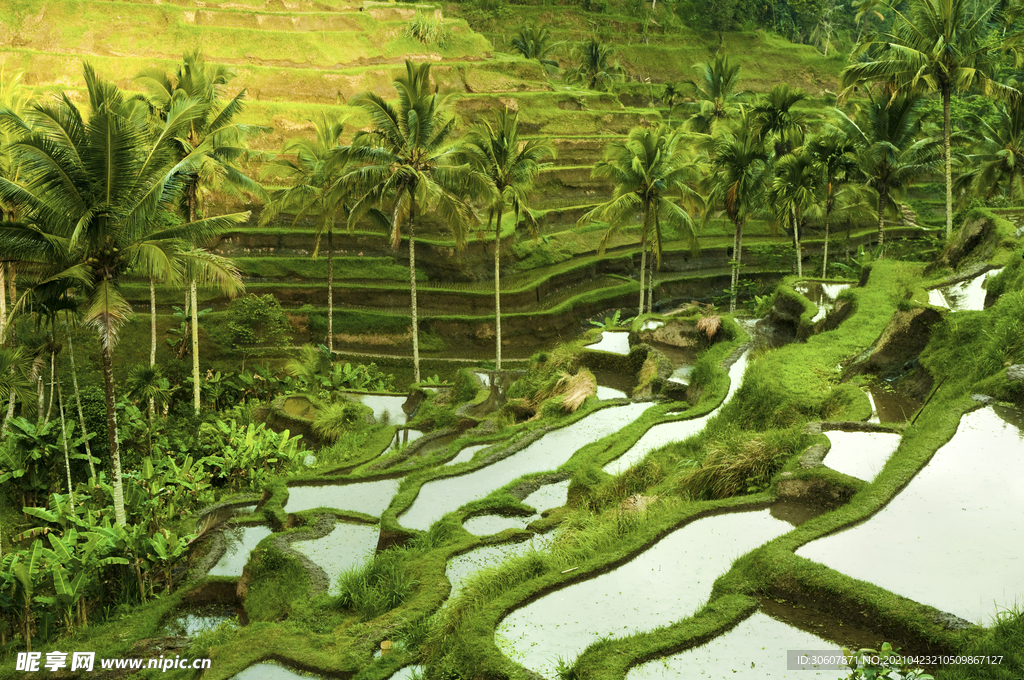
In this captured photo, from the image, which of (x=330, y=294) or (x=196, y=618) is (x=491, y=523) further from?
(x=330, y=294)

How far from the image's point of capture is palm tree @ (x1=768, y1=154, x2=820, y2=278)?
31.9 meters

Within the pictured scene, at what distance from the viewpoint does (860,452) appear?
12.4 metres

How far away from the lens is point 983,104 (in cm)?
4997

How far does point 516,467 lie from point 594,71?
183ft

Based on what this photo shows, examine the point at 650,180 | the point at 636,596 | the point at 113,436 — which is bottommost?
the point at 636,596

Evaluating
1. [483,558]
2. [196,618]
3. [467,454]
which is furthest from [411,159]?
[483,558]

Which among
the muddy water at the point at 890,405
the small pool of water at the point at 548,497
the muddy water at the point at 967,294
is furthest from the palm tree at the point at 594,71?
the small pool of water at the point at 548,497

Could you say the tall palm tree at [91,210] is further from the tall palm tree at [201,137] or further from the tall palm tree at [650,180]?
the tall palm tree at [650,180]

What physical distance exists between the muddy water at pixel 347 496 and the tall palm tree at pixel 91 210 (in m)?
3.43

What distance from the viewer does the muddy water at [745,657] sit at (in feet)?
26.2

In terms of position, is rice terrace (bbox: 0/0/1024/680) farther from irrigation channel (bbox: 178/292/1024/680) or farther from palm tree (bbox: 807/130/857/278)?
palm tree (bbox: 807/130/857/278)

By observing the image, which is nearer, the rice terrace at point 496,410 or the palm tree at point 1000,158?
the rice terrace at point 496,410

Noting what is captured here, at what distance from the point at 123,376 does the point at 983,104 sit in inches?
1951

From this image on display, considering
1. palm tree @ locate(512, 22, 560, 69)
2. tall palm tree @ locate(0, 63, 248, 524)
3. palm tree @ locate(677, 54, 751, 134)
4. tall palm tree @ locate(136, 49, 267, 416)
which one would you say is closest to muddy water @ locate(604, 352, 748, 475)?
tall palm tree @ locate(0, 63, 248, 524)
